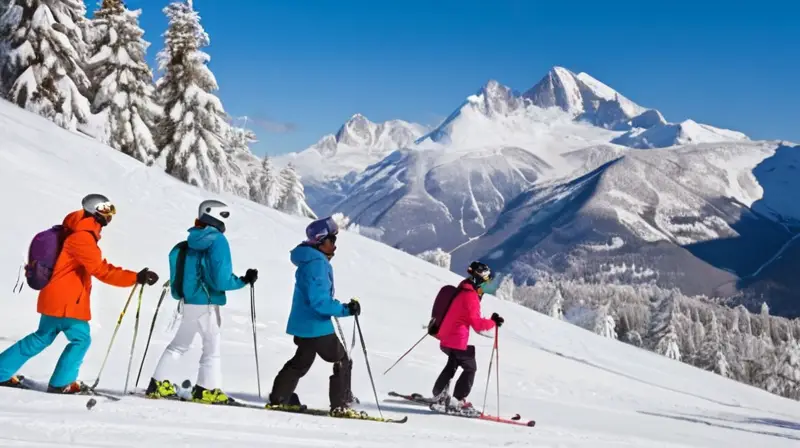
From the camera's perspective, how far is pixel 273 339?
13.0 metres

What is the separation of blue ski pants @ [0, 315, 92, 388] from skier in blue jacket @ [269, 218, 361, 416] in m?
1.91

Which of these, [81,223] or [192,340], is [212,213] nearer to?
[81,223]

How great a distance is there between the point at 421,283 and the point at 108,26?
63.7 feet

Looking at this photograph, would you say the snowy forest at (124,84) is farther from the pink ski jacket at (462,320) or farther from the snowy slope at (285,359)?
the pink ski jacket at (462,320)

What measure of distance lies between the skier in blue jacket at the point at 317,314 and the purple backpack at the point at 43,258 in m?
2.18

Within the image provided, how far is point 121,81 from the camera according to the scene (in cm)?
3092

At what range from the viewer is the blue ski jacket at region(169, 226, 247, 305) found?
251 inches

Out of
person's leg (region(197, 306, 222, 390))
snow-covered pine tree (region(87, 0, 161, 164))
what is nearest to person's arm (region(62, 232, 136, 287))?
person's leg (region(197, 306, 222, 390))

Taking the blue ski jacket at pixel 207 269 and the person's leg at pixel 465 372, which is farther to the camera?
the person's leg at pixel 465 372

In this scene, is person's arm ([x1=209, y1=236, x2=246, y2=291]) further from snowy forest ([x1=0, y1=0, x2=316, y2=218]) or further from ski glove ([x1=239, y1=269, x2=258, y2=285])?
snowy forest ([x1=0, y1=0, x2=316, y2=218])

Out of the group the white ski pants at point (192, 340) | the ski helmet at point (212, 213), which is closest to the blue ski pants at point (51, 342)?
the white ski pants at point (192, 340)

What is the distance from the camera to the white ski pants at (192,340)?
655 cm

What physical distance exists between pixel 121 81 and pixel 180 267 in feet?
90.4

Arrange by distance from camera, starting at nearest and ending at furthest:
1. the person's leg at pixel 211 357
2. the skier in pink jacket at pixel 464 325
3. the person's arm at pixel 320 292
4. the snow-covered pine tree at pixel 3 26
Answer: the person's arm at pixel 320 292 < the person's leg at pixel 211 357 < the skier in pink jacket at pixel 464 325 < the snow-covered pine tree at pixel 3 26
